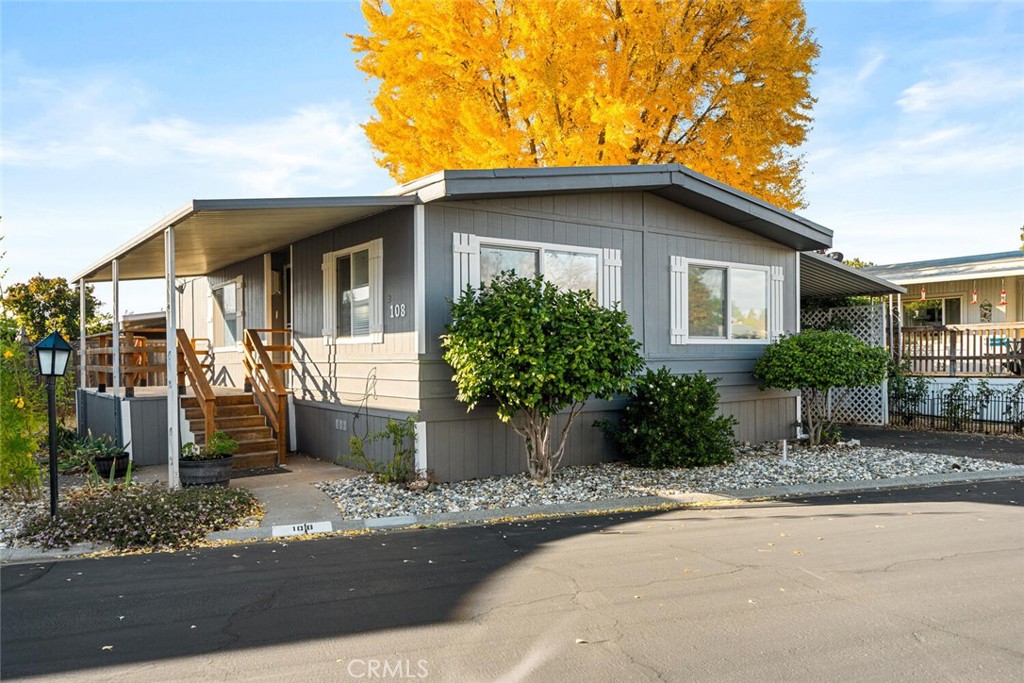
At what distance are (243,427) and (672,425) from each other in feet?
18.7

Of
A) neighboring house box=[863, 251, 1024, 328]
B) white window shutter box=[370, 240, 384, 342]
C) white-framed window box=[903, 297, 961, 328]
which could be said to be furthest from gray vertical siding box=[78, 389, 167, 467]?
white-framed window box=[903, 297, 961, 328]

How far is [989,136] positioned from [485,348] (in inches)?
610

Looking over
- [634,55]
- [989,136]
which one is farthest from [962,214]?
[634,55]

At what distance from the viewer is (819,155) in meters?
15.5

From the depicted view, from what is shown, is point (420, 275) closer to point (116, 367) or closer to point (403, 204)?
point (403, 204)

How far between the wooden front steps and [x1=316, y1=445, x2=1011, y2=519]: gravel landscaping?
5.95 ft

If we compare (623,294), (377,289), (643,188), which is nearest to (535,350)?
(377,289)

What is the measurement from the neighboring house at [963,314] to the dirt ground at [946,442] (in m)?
2.76

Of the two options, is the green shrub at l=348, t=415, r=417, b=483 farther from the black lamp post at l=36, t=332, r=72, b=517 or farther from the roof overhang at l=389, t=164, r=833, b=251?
the black lamp post at l=36, t=332, r=72, b=517

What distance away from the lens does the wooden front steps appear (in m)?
9.61

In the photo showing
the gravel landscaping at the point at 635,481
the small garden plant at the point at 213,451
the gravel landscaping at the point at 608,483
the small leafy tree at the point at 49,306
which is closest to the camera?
the gravel landscaping at the point at 608,483

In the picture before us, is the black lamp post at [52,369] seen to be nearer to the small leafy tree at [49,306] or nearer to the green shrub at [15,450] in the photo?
the green shrub at [15,450]

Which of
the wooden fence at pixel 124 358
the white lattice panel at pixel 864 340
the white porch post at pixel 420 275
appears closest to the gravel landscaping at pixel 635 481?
the white porch post at pixel 420 275

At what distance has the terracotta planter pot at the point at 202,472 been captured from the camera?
7590mm
